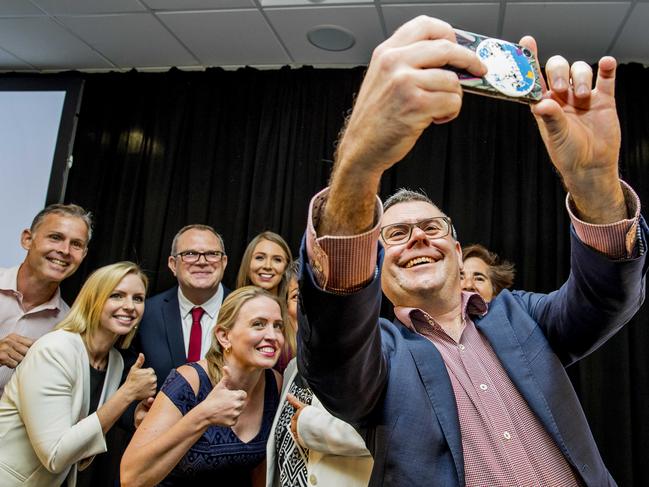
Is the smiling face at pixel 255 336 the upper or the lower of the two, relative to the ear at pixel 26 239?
lower

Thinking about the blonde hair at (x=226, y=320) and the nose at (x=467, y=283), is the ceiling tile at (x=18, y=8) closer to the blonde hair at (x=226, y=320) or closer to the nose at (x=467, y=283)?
the blonde hair at (x=226, y=320)

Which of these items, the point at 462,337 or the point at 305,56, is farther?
the point at 305,56

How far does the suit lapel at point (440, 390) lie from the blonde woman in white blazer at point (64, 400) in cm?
126

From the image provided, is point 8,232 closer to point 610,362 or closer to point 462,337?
point 462,337

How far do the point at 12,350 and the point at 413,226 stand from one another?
1789mm

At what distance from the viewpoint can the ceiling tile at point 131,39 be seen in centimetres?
334

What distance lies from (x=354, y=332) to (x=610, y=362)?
2.78 metres

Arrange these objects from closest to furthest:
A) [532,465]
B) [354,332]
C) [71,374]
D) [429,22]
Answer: [429,22], [354,332], [532,465], [71,374]

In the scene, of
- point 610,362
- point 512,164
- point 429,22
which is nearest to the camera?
point 429,22

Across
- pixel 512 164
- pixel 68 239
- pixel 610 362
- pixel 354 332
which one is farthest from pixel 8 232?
pixel 610 362

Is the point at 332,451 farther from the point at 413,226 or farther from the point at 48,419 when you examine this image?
the point at 48,419

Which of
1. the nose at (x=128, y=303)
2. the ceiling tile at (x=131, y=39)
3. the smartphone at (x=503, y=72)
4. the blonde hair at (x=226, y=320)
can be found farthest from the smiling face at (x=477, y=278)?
the ceiling tile at (x=131, y=39)

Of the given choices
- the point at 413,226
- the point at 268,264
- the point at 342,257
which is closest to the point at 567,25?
the point at 268,264

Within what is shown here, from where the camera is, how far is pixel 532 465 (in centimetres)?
97
